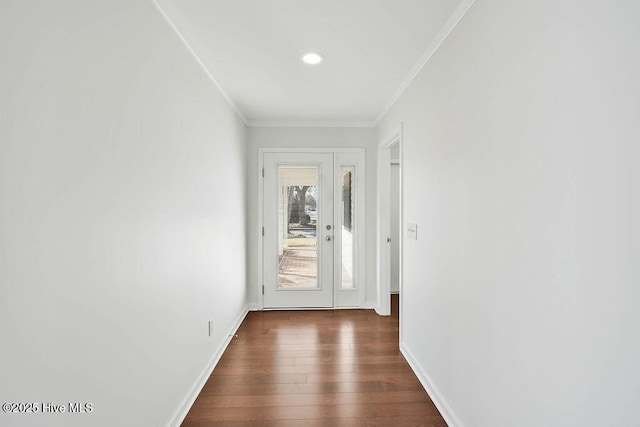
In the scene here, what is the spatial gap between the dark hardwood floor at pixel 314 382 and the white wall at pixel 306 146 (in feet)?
3.19

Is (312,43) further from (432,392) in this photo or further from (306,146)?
(432,392)

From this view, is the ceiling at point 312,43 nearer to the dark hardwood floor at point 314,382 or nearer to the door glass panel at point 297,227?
the door glass panel at point 297,227

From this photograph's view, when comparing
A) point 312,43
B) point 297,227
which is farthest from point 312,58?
point 297,227

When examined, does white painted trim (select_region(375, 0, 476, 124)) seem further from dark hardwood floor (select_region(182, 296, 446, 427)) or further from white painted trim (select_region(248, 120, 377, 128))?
dark hardwood floor (select_region(182, 296, 446, 427))

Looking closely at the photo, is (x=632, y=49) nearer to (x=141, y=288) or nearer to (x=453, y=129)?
(x=453, y=129)

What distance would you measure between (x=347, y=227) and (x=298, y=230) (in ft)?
2.04

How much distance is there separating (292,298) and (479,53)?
3.38 meters

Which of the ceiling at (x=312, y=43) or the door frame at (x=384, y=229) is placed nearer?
the ceiling at (x=312, y=43)

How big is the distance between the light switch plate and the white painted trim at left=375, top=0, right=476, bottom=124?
3.83 ft

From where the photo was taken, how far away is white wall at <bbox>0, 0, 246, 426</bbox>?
2.94 ft

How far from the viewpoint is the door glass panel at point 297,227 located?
4.14m

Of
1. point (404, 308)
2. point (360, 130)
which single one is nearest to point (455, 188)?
point (404, 308)

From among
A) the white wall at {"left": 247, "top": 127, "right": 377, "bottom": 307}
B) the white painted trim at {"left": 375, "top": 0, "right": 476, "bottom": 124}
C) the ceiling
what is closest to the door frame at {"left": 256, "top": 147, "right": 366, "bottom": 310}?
the white wall at {"left": 247, "top": 127, "right": 377, "bottom": 307}

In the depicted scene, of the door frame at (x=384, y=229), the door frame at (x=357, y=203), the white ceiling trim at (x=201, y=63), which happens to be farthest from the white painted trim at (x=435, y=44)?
the white ceiling trim at (x=201, y=63)
